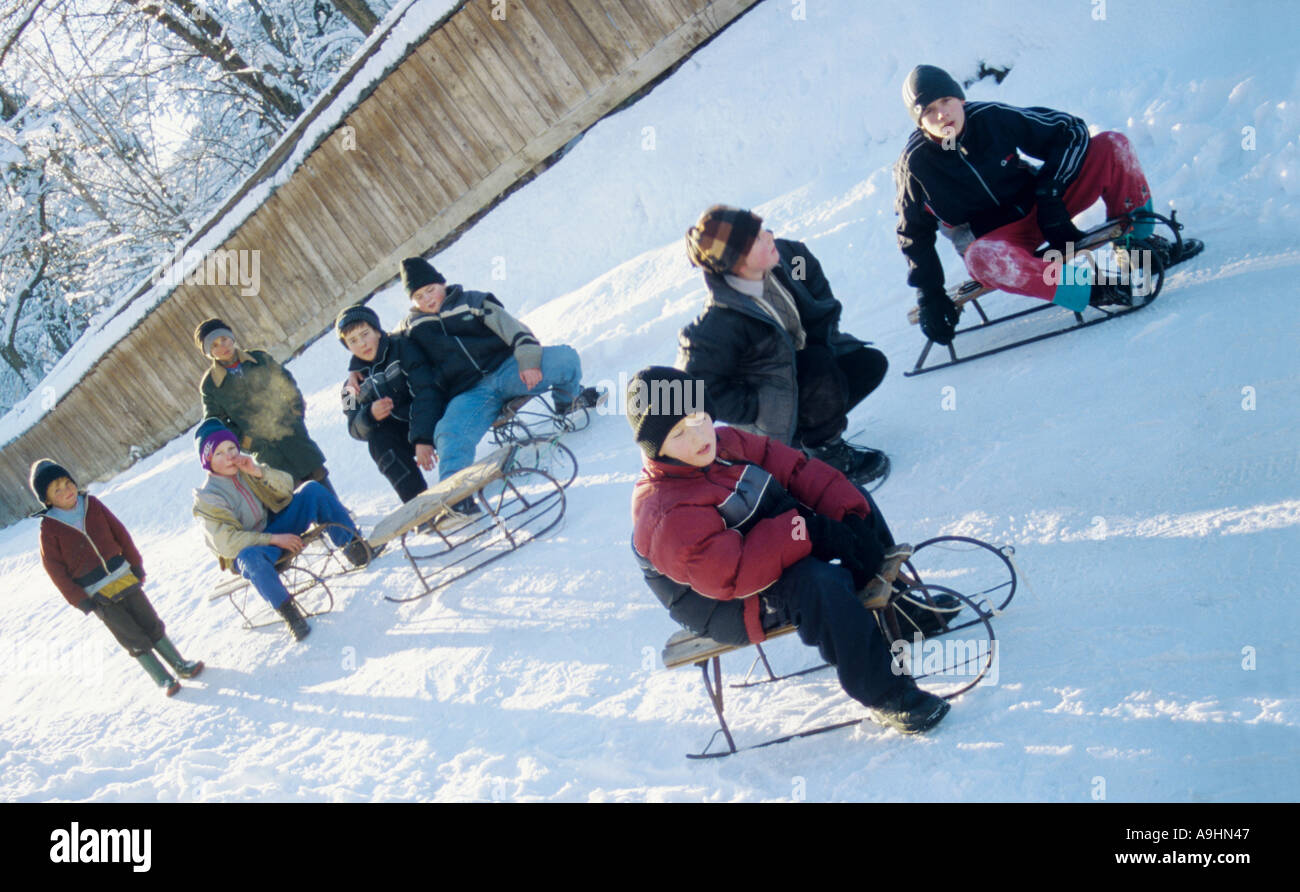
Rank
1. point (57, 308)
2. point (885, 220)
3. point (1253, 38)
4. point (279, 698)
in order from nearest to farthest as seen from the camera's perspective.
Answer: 1. point (279, 698)
2. point (1253, 38)
3. point (885, 220)
4. point (57, 308)

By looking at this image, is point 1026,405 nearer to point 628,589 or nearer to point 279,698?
point 628,589

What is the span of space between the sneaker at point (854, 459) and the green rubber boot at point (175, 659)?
4.72 m

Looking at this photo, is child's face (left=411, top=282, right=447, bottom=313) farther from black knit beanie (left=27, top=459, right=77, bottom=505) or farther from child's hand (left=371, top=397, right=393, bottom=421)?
black knit beanie (left=27, top=459, right=77, bottom=505)

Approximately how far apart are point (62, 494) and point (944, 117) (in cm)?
591

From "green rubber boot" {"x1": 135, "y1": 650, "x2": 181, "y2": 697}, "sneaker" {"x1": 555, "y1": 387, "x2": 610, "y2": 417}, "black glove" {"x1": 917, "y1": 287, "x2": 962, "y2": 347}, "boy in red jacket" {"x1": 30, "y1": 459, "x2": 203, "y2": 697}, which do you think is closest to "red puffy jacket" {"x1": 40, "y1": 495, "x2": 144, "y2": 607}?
"boy in red jacket" {"x1": 30, "y1": 459, "x2": 203, "y2": 697}

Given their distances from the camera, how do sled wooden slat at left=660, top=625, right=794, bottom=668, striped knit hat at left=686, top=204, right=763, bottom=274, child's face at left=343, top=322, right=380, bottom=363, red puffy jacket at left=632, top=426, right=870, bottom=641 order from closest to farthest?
red puffy jacket at left=632, top=426, right=870, bottom=641
sled wooden slat at left=660, top=625, right=794, bottom=668
striped knit hat at left=686, top=204, right=763, bottom=274
child's face at left=343, top=322, right=380, bottom=363

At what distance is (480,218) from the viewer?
11305mm

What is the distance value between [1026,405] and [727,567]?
8.41 feet

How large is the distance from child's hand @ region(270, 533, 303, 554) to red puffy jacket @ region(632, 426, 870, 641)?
369 cm

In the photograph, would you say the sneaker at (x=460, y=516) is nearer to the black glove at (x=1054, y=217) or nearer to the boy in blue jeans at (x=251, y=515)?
the boy in blue jeans at (x=251, y=515)

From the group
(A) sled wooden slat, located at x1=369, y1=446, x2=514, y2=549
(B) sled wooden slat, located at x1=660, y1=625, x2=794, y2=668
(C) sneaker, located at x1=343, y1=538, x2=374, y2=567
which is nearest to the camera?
(B) sled wooden slat, located at x1=660, y1=625, x2=794, y2=668

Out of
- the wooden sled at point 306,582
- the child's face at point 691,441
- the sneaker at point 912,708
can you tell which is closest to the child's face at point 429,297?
the wooden sled at point 306,582

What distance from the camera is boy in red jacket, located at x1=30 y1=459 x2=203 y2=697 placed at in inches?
233
